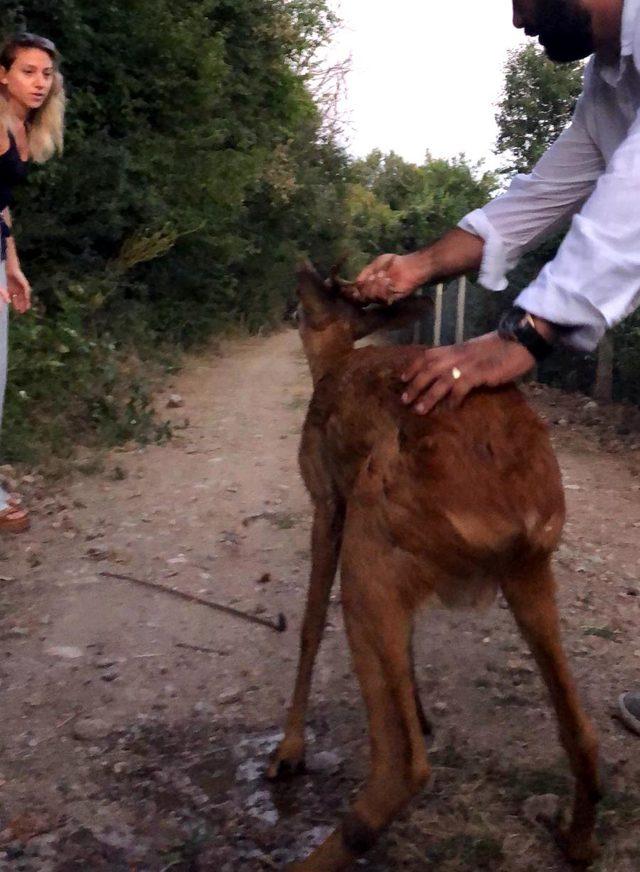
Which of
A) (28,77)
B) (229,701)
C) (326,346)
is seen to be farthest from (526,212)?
(28,77)

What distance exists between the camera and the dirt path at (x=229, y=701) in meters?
2.59

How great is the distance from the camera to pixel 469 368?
2186mm

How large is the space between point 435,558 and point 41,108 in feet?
12.8

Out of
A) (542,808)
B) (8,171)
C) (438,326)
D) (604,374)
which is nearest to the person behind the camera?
(542,808)

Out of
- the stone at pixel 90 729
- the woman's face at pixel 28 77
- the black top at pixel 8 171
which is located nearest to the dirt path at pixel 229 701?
the stone at pixel 90 729

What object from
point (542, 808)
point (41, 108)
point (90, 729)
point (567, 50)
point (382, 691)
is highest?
point (41, 108)

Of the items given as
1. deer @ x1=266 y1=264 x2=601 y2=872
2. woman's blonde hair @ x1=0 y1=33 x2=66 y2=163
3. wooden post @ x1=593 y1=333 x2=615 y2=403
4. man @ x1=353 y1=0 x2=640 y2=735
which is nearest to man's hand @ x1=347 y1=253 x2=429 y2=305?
man @ x1=353 y1=0 x2=640 y2=735

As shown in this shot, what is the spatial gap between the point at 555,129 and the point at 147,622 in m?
10.4

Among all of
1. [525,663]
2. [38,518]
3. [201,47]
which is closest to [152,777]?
[525,663]

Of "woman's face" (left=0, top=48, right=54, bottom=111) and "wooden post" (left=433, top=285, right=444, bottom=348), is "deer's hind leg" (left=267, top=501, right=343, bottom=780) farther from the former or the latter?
"wooden post" (left=433, top=285, right=444, bottom=348)

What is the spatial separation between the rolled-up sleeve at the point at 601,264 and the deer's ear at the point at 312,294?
4.64 ft

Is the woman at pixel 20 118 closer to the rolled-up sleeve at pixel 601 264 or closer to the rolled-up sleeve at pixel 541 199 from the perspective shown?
the rolled-up sleeve at pixel 541 199

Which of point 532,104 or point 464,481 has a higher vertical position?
point 532,104

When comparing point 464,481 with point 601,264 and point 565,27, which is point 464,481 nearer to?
point 601,264
